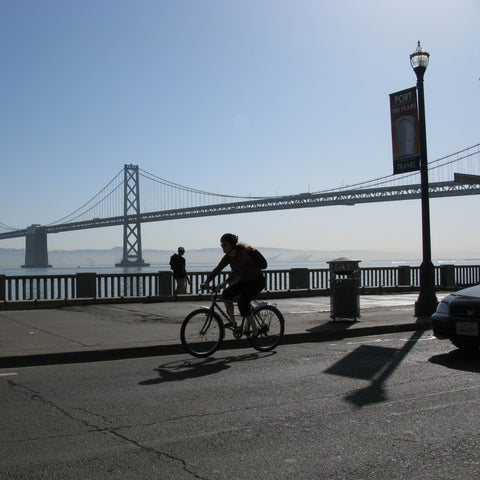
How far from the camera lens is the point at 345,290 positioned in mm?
10938

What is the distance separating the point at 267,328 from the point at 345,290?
316 cm

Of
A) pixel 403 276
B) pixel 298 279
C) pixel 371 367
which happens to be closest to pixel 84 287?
pixel 298 279

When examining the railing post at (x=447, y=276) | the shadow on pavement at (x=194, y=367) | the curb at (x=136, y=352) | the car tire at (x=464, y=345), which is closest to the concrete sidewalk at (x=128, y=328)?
the curb at (x=136, y=352)

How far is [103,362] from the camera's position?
24.5ft

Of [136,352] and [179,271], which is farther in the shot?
[179,271]

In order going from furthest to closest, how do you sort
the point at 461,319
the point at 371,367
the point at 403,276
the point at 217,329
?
the point at 403,276 → the point at 217,329 → the point at 461,319 → the point at 371,367

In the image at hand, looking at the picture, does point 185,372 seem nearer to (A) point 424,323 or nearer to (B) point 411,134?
(A) point 424,323

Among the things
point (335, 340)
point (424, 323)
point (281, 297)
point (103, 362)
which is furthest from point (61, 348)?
point (281, 297)

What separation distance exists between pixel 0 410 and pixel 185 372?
2.25 metres

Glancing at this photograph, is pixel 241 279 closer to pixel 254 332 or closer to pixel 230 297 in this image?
pixel 230 297

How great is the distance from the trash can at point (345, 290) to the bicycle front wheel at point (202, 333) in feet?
11.9

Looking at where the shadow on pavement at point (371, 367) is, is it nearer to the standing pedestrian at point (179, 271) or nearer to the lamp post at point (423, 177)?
the lamp post at point (423, 177)

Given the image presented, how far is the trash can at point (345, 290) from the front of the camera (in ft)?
35.7

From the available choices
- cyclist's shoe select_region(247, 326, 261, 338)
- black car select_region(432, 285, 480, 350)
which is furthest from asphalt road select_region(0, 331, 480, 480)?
cyclist's shoe select_region(247, 326, 261, 338)
